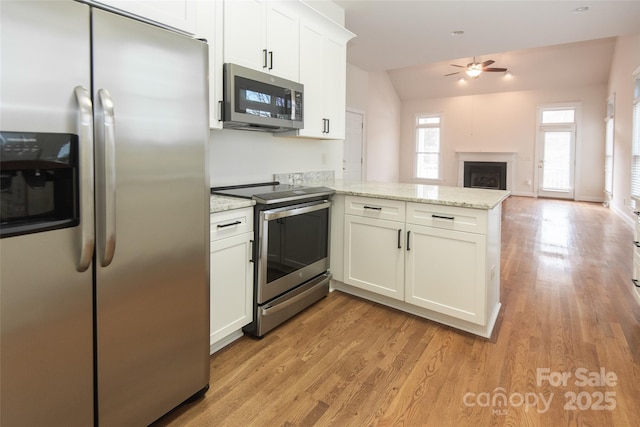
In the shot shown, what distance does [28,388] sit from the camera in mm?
1138

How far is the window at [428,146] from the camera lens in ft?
36.4

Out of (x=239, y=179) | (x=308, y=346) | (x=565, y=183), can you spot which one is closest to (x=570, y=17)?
(x=239, y=179)

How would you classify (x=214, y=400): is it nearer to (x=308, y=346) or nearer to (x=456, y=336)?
(x=308, y=346)

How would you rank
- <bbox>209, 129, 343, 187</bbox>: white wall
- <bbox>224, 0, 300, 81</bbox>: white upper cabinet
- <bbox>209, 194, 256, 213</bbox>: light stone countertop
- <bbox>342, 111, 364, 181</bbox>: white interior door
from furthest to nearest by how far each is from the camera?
<bbox>342, 111, 364, 181</bbox>: white interior door → <bbox>209, 129, 343, 187</bbox>: white wall → <bbox>224, 0, 300, 81</bbox>: white upper cabinet → <bbox>209, 194, 256, 213</bbox>: light stone countertop

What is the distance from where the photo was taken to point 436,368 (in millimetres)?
2084

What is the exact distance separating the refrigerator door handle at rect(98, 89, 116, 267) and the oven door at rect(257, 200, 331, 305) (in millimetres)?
1087

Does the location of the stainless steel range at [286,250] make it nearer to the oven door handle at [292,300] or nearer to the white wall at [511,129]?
the oven door handle at [292,300]

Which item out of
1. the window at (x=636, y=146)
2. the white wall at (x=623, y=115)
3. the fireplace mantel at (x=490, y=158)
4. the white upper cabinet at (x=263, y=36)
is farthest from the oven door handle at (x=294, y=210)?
the fireplace mantel at (x=490, y=158)

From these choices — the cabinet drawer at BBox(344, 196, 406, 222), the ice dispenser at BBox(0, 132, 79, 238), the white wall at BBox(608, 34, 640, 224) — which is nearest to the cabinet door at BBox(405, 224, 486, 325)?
the cabinet drawer at BBox(344, 196, 406, 222)

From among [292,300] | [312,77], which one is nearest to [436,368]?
[292,300]

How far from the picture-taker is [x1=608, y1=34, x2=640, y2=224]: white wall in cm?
635

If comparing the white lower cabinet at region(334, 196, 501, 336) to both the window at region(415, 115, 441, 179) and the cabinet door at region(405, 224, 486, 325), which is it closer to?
the cabinet door at region(405, 224, 486, 325)

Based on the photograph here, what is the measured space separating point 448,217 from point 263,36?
181 cm

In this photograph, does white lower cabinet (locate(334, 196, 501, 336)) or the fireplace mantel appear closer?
white lower cabinet (locate(334, 196, 501, 336))
